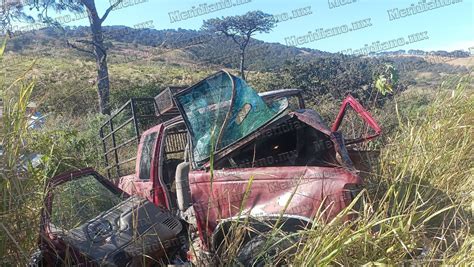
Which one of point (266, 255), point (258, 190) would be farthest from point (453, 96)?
point (266, 255)

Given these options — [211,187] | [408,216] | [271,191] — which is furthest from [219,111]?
[408,216]

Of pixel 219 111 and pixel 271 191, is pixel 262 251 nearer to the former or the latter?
pixel 271 191

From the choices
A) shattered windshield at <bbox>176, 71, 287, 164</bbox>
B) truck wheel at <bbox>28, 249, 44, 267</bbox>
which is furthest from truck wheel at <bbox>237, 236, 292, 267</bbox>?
truck wheel at <bbox>28, 249, 44, 267</bbox>

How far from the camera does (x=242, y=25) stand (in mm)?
35000

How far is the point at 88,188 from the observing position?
4531 millimetres

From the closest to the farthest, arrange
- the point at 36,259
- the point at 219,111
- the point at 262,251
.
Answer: the point at 262,251, the point at 36,259, the point at 219,111

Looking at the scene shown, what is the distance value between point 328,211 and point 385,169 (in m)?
1.01

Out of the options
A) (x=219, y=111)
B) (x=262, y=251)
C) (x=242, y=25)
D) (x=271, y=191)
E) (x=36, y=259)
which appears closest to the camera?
(x=262, y=251)

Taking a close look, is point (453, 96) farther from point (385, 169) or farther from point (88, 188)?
point (88, 188)

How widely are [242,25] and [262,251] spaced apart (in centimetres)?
3313

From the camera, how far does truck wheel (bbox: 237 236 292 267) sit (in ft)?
10.7

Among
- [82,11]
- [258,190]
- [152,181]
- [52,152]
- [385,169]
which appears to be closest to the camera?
[52,152]

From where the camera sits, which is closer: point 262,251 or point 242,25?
point 262,251

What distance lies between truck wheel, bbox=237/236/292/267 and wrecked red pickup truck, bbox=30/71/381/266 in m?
0.16
